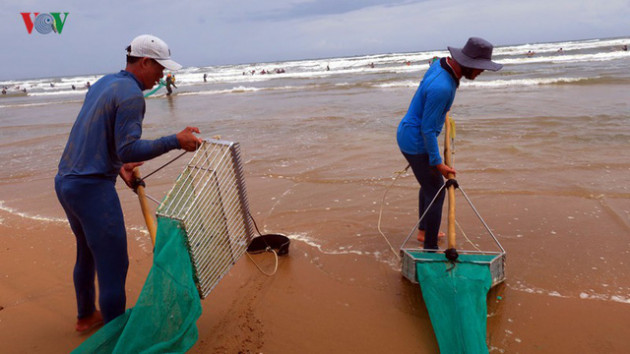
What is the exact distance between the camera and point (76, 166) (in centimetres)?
232

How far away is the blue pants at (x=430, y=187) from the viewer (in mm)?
3514

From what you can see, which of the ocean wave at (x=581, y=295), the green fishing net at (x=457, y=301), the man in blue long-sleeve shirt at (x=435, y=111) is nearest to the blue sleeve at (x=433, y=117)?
the man in blue long-sleeve shirt at (x=435, y=111)

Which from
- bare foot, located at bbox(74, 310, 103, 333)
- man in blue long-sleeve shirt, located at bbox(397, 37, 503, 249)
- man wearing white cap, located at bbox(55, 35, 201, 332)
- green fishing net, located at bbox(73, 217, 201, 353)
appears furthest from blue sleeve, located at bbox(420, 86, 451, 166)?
bare foot, located at bbox(74, 310, 103, 333)

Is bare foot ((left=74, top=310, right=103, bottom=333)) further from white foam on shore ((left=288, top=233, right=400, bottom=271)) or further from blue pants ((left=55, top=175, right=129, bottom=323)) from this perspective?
white foam on shore ((left=288, top=233, right=400, bottom=271))

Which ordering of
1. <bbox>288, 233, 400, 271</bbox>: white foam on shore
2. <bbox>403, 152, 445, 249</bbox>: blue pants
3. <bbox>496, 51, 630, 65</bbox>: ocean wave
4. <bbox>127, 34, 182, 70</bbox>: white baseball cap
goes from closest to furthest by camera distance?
<bbox>127, 34, 182, 70</bbox>: white baseball cap < <bbox>403, 152, 445, 249</bbox>: blue pants < <bbox>288, 233, 400, 271</bbox>: white foam on shore < <bbox>496, 51, 630, 65</bbox>: ocean wave

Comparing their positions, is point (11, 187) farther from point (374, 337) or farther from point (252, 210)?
point (374, 337)

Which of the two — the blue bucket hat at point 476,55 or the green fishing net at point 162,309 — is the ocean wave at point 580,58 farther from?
the green fishing net at point 162,309

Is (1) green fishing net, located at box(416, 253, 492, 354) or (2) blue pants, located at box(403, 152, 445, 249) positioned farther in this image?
(2) blue pants, located at box(403, 152, 445, 249)

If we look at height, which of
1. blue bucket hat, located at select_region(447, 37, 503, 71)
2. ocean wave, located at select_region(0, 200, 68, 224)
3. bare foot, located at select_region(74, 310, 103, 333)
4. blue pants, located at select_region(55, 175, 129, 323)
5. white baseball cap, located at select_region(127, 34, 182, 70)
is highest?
white baseball cap, located at select_region(127, 34, 182, 70)

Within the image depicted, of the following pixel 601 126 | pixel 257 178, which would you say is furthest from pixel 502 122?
pixel 257 178

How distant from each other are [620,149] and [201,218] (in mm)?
7289

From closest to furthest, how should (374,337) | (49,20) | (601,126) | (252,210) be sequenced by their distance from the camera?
(374,337), (49,20), (252,210), (601,126)

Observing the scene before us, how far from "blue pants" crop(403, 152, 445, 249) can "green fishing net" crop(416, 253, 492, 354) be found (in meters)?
0.68

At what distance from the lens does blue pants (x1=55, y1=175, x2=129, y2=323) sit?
2342mm
